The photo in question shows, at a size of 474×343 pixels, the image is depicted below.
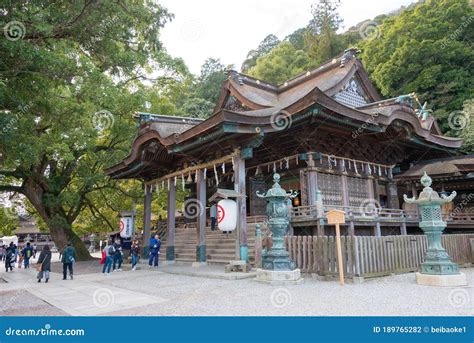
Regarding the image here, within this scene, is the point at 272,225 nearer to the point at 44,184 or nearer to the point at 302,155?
the point at 302,155

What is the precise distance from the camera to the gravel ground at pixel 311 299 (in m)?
5.48

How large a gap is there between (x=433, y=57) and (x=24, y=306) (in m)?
30.2

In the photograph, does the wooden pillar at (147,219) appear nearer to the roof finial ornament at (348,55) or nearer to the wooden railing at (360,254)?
the wooden railing at (360,254)

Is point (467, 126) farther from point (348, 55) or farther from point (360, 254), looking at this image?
point (360, 254)

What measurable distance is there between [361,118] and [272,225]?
6.75m

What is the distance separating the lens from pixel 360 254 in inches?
338

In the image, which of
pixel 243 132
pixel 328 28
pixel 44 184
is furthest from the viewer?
pixel 328 28

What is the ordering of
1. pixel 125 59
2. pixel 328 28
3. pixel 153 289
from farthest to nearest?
pixel 328 28
pixel 125 59
pixel 153 289

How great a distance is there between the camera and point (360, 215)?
44.5 feet

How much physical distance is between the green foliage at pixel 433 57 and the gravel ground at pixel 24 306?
86.6ft

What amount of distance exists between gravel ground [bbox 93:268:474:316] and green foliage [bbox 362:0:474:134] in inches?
Answer: 829

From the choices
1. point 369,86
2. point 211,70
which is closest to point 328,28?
point 211,70

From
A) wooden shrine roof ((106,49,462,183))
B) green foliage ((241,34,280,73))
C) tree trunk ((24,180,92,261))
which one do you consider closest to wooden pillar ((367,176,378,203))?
wooden shrine roof ((106,49,462,183))

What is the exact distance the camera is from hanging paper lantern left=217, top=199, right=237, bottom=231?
409 inches
